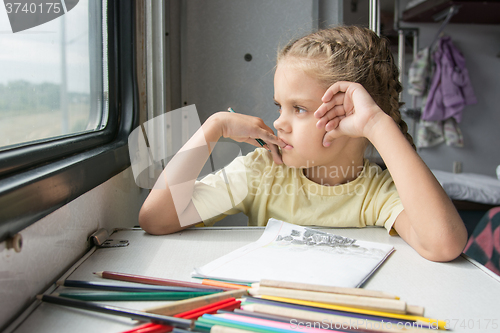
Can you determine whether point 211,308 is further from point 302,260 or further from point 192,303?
point 302,260

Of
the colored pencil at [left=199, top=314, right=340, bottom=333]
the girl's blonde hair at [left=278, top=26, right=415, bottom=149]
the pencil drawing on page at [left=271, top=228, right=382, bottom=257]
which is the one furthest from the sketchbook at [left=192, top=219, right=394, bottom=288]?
the girl's blonde hair at [left=278, top=26, right=415, bottom=149]

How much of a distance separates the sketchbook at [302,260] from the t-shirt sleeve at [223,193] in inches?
7.7

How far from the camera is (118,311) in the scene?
365 millimetres

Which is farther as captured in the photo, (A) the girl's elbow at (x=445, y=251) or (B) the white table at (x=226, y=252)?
(A) the girl's elbow at (x=445, y=251)

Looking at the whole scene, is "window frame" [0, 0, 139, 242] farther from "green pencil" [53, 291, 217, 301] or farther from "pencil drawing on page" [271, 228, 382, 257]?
"pencil drawing on page" [271, 228, 382, 257]

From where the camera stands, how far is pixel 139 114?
1.08 metres

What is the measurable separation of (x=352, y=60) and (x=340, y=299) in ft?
2.07

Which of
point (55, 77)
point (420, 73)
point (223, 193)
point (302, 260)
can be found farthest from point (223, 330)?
point (420, 73)

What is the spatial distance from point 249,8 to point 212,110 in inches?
16.1

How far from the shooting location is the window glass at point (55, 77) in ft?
1.83

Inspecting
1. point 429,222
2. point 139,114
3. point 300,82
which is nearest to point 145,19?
point 139,114

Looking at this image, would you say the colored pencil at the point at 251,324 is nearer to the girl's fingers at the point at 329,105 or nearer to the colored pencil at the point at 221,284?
the colored pencil at the point at 221,284

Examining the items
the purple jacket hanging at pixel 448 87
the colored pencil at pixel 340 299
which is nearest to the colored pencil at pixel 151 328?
the colored pencil at pixel 340 299

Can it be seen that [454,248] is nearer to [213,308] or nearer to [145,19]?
[213,308]
